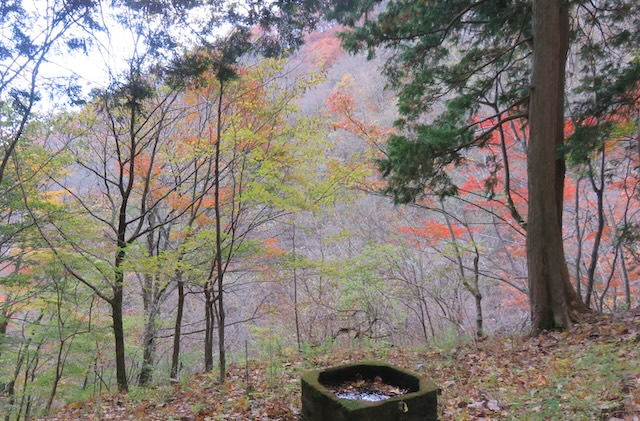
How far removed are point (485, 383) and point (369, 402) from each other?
2.09m

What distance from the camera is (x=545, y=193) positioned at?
6.25m

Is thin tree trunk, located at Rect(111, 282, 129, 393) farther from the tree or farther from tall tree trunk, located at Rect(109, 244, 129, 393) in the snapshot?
the tree

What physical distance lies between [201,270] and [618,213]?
13679 mm

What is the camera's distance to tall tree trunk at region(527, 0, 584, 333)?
618 centimetres

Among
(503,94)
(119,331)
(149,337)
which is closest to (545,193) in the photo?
(503,94)

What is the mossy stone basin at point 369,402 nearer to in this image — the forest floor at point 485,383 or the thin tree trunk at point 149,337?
the forest floor at point 485,383

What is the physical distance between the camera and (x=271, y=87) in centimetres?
855

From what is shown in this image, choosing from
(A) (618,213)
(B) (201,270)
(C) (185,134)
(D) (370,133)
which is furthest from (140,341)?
(A) (618,213)

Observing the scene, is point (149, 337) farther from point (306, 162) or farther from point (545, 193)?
point (545, 193)

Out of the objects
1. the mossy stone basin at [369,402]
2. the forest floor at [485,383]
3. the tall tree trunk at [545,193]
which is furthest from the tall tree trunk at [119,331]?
the tall tree trunk at [545,193]

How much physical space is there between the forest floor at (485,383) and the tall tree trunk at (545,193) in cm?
45

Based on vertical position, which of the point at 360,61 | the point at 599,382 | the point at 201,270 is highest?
the point at 360,61

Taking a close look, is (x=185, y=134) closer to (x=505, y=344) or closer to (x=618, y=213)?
(x=505, y=344)

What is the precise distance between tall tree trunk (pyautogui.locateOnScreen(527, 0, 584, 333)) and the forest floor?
452mm
